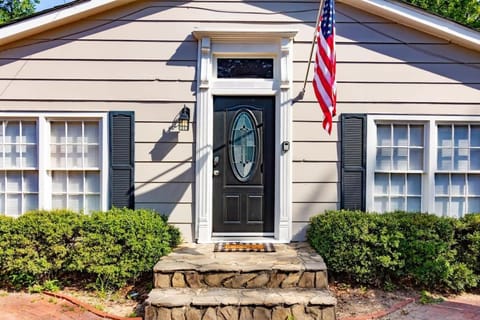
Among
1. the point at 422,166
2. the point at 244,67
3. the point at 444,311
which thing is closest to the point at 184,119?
the point at 244,67

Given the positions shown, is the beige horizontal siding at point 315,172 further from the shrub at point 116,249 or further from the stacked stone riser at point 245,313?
the shrub at point 116,249

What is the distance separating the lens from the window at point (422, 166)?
4.53 m

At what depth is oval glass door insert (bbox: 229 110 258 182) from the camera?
4.62 meters

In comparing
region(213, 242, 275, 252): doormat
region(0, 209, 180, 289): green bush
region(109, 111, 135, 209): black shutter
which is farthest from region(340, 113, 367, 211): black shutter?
region(109, 111, 135, 209): black shutter

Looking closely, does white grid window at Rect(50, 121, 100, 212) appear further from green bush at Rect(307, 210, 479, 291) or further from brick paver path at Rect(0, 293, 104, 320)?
green bush at Rect(307, 210, 479, 291)

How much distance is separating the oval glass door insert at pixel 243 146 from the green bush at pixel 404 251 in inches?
51.9

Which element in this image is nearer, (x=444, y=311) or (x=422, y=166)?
(x=444, y=311)

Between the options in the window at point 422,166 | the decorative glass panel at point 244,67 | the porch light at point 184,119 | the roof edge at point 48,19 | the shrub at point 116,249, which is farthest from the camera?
the decorative glass panel at point 244,67

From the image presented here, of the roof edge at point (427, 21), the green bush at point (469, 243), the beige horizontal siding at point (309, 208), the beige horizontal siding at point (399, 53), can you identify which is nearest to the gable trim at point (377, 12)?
the roof edge at point (427, 21)

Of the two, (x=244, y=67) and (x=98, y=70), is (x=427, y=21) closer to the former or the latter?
(x=244, y=67)

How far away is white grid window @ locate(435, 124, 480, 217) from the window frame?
4.36 m

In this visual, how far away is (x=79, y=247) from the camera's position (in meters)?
3.80

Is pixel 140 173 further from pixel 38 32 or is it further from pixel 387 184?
pixel 387 184

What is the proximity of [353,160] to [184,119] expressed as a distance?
2266mm
